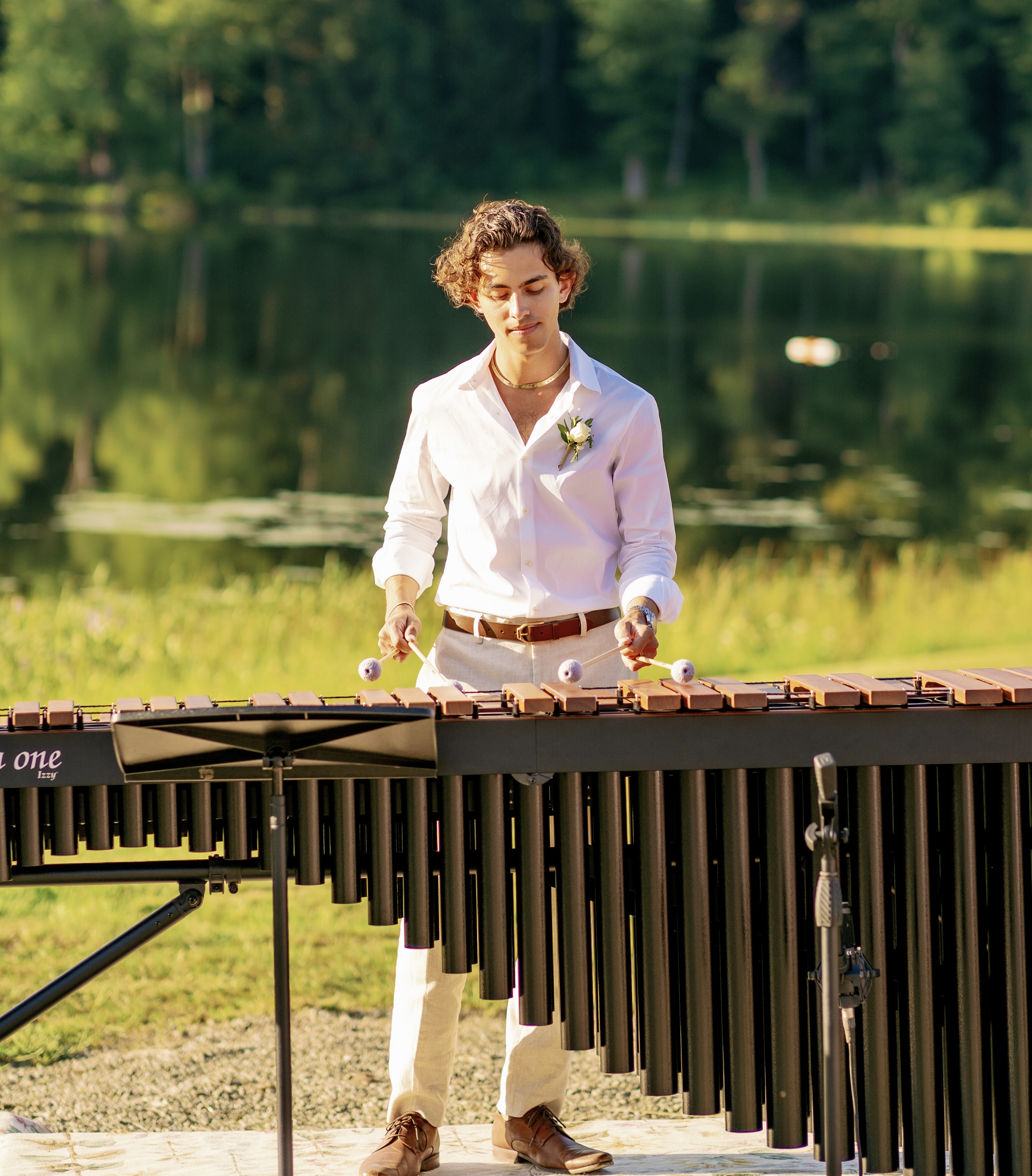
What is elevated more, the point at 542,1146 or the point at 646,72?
the point at 646,72

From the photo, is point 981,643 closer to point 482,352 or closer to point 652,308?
point 482,352

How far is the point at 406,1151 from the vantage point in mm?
3721

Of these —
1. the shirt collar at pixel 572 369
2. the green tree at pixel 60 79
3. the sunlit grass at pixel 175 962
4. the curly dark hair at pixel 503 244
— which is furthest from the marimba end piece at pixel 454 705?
the green tree at pixel 60 79

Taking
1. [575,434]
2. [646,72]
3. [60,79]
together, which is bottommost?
[575,434]

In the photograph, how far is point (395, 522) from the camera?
157 inches

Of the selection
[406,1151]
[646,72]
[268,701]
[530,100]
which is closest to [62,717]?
[268,701]

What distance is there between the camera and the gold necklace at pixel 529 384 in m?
3.83

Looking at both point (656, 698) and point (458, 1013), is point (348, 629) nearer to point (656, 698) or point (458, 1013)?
point (458, 1013)

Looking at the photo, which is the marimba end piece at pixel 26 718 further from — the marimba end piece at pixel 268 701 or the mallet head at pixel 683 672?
the mallet head at pixel 683 672

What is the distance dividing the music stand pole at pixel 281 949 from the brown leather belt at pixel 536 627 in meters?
0.77

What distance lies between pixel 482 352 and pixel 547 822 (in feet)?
3.73

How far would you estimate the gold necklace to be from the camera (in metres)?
3.83

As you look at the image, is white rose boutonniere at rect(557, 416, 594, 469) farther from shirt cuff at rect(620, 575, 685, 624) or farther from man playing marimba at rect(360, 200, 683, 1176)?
shirt cuff at rect(620, 575, 685, 624)

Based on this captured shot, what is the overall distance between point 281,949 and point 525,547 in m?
1.09
